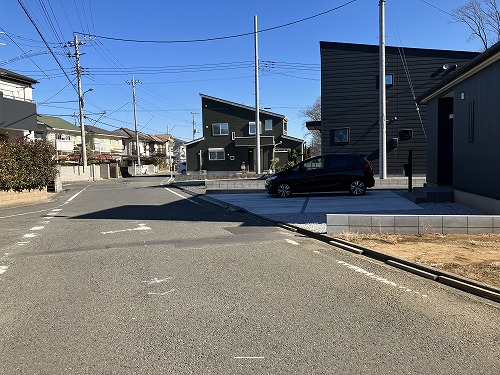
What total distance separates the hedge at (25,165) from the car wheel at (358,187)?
1401 centimetres

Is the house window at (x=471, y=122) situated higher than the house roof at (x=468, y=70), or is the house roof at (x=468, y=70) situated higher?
the house roof at (x=468, y=70)

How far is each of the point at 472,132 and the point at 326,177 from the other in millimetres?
5856

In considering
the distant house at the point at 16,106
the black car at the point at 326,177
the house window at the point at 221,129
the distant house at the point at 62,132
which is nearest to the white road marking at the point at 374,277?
the black car at the point at 326,177

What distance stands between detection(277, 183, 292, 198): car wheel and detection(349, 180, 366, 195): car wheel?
2.27 m

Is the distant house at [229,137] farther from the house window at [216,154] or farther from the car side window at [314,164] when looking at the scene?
the car side window at [314,164]

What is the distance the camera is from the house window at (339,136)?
91.4 feet

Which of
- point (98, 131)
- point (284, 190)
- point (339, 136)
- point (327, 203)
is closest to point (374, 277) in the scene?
point (327, 203)

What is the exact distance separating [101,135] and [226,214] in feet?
222

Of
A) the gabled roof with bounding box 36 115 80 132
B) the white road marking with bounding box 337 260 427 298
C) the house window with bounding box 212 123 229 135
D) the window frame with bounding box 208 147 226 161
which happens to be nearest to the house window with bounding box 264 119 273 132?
the house window with bounding box 212 123 229 135

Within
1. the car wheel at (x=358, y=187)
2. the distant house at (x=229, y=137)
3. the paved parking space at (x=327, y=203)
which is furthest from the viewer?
the distant house at (x=229, y=137)

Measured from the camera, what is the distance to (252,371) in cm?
338

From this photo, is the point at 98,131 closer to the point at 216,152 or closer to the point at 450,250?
the point at 216,152

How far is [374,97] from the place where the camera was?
27766 mm

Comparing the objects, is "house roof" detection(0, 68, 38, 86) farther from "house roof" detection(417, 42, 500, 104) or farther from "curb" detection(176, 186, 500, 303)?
"curb" detection(176, 186, 500, 303)
